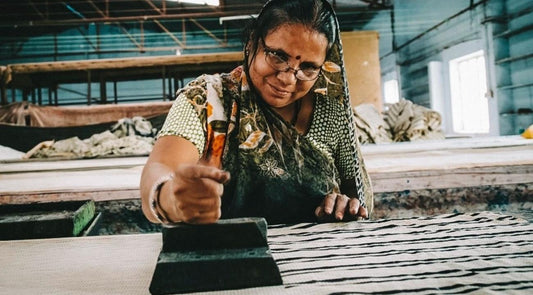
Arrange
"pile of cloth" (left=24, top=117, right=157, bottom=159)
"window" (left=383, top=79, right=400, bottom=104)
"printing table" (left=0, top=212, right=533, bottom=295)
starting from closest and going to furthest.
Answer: "printing table" (left=0, top=212, right=533, bottom=295), "pile of cloth" (left=24, top=117, right=157, bottom=159), "window" (left=383, top=79, right=400, bottom=104)

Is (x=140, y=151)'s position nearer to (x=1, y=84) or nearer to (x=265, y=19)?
(x=265, y=19)

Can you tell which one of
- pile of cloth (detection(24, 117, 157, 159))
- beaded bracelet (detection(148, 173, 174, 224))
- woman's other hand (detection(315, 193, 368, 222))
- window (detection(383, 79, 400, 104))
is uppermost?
window (detection(383, 79, 400, 104))

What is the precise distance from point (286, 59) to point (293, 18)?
0.15 meters

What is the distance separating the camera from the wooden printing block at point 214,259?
74 centimetres

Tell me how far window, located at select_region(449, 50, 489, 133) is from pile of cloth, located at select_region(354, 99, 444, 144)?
359 centimetres

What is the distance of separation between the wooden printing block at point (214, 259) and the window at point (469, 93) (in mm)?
9711

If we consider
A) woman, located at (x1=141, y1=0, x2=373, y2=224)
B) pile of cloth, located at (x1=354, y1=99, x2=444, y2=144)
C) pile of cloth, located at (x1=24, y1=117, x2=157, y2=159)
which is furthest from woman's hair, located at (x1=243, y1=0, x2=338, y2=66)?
pile of cloth, located at (x1=354, y1=99, x2=444, y2=144)

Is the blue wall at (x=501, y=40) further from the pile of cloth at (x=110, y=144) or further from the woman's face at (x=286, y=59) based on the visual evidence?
the woman's face at (x=286, y=59)

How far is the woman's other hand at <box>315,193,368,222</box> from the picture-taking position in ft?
4.26

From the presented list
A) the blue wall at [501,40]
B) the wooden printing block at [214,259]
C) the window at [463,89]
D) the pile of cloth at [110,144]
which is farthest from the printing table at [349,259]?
the window at [463,89]

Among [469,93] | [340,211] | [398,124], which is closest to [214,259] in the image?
[340,211]

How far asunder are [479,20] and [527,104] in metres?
2.30

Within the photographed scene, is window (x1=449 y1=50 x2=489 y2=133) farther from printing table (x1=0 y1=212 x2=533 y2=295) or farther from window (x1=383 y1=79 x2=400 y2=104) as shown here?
printing table (x1=0 y1=212 x2=533 y2=295)

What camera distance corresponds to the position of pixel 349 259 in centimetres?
88
